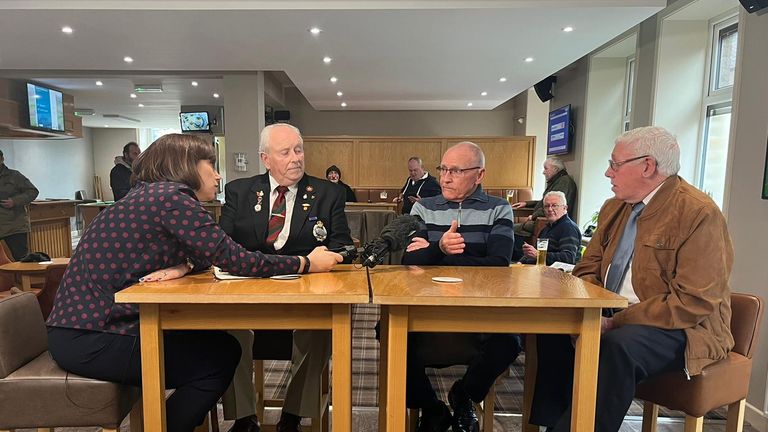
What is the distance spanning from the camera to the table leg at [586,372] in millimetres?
1392

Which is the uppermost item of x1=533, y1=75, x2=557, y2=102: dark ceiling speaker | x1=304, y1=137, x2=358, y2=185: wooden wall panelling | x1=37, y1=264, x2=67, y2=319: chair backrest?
x1=533, y1=75, x2=557, y2=102: dark ceiling speaker

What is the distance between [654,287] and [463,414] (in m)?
1.02

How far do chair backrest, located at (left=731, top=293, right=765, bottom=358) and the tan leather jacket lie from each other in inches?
4.7

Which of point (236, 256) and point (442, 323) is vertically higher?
point (236, 256)

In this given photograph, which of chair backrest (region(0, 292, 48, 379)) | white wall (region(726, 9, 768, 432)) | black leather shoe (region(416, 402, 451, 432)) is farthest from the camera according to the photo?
white wall (region(726, 9, 768, 432))

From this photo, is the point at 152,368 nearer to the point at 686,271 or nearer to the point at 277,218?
the point at 277,218

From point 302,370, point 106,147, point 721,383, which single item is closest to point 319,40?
point 302,370

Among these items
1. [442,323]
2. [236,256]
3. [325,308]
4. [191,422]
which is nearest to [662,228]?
[442,323]

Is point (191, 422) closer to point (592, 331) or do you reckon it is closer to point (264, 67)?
point (592, 331)

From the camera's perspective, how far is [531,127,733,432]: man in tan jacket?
5.02ft

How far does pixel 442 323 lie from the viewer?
4.64 ft

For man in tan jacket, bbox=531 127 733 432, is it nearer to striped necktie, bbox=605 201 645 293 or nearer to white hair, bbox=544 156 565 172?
striped necktie, bbox=605 201 645 293

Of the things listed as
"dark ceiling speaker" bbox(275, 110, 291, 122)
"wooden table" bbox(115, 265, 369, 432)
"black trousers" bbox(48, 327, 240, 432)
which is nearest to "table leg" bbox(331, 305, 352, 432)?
"wooden table" bbox(115, 265, 369, 432)

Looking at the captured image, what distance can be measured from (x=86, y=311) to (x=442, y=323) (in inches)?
43.9
